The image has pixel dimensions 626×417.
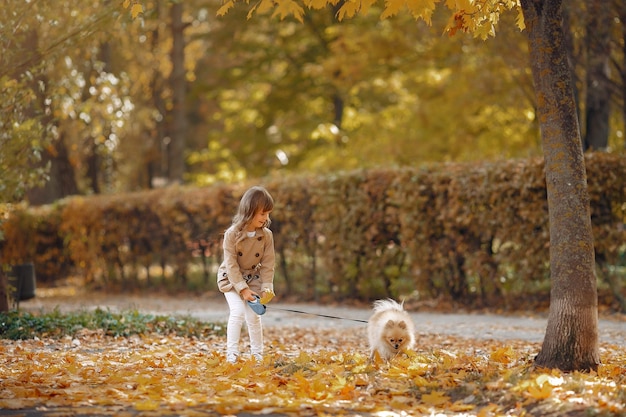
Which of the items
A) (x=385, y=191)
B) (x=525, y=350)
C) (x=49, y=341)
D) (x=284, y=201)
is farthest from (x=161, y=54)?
(x=525, y=350)

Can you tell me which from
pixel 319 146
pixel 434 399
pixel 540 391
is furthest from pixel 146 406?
pixel 319 146

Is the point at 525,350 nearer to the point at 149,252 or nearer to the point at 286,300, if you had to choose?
the point at 286,300

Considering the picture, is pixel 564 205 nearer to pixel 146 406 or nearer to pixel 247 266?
pixel 247 266

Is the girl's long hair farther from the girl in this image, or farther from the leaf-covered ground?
the leaf-covered ground

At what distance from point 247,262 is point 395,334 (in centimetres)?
138

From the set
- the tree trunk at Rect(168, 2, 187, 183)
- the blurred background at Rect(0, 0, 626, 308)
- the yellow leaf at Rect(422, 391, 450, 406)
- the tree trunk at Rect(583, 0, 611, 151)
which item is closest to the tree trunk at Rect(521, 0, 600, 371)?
the yellow leaf at Rect(422, 391, 450, 406)

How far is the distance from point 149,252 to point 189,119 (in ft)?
68.1

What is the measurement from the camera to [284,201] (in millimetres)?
14977

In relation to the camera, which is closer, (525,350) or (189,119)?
(525,350)

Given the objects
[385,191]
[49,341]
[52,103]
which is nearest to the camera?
[49,341]

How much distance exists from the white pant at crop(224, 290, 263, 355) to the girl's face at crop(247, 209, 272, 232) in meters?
0.57

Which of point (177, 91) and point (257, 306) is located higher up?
point (177, 91)

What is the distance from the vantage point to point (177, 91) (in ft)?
77.5

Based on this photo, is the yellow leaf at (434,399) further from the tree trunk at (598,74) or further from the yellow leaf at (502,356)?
the tree trunk at (598,74)
